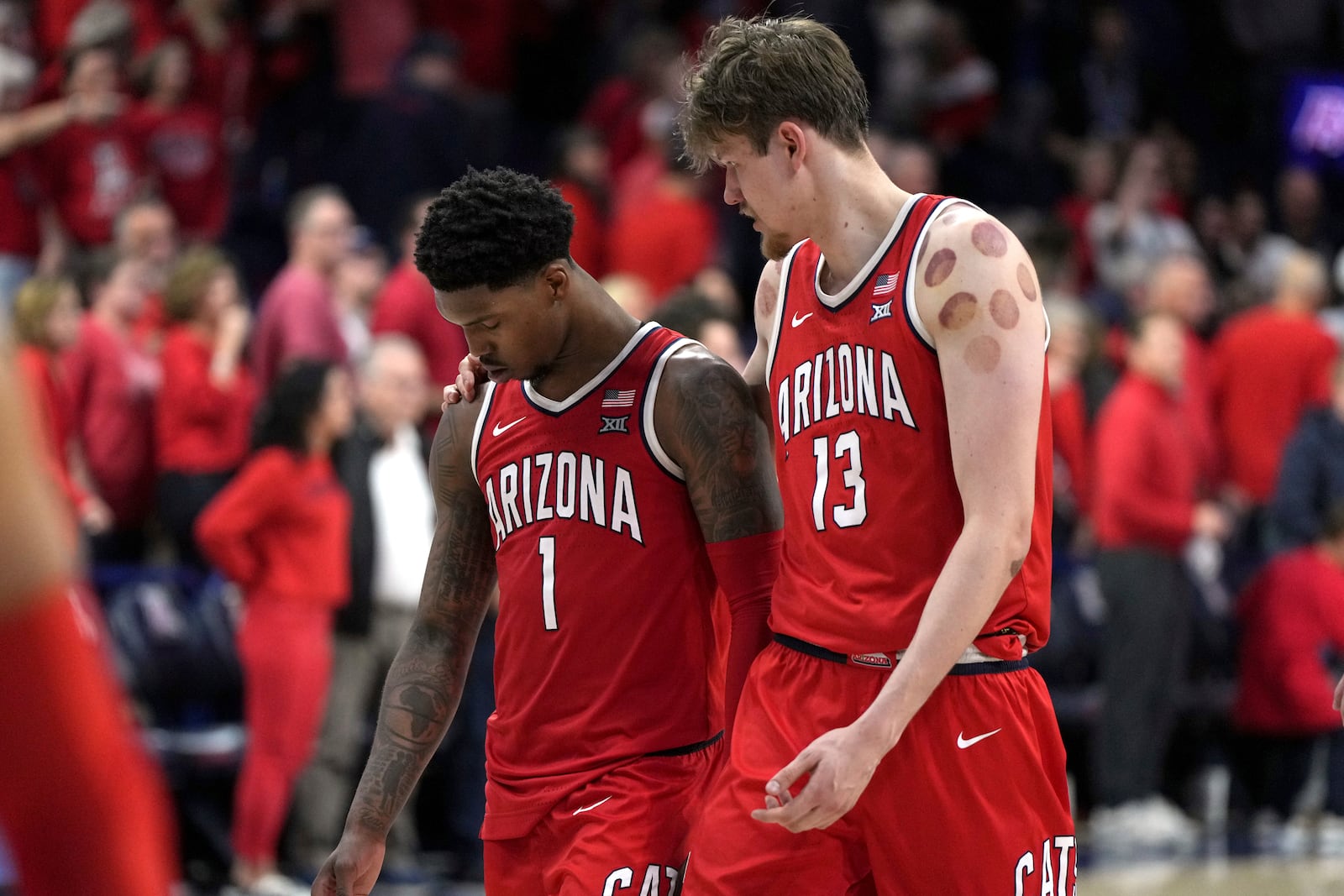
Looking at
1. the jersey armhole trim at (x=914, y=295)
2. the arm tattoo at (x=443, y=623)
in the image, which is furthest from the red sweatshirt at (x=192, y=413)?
the jersey armhole trim at (x=914, y=295)

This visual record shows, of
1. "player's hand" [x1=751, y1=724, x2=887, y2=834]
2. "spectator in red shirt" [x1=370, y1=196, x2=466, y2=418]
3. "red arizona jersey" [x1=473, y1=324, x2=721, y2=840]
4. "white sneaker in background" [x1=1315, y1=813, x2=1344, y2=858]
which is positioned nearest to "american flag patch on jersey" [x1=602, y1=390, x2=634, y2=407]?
"red arizona jersey" [x1=473, y1=324, x2=721, y2=840]

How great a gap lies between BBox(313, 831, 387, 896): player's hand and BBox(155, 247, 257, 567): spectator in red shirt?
4942 mm

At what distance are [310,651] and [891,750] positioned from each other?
468cm

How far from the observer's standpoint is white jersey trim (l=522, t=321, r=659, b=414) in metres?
3.48

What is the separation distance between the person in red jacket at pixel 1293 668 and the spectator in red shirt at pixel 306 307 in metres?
4.79

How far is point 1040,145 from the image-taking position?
550 inches

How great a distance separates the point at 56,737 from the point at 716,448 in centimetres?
225

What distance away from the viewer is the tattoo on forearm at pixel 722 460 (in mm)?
3393

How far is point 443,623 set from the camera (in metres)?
3.71

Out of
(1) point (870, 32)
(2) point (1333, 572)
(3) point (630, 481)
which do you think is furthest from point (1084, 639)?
(3) point (630, 481)

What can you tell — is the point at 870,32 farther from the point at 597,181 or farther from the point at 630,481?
the point at 630,481

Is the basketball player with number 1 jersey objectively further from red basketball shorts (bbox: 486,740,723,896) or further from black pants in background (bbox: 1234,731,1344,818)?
black pants in background (bbox: 1234,731,1344,818)

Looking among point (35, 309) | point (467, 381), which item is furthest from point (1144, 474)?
point (467, 381)

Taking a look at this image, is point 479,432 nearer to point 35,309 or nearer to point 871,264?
point 871,264
